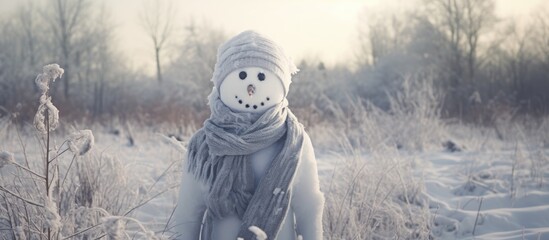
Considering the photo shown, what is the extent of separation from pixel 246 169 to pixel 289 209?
240mm

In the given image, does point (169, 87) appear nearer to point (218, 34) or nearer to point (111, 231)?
point (218, 34)

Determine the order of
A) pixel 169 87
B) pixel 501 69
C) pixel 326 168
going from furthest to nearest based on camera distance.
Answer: pixel 169 87
pixel 501 69
pixel 326 168

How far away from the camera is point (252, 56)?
1505 mm

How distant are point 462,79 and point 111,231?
19.6 metres

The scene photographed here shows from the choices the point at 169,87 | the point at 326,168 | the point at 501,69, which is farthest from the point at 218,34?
the point at 326,168

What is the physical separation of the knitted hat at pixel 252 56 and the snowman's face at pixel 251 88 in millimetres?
24

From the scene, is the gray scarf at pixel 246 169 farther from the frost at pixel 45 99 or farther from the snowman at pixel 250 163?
the frost at pixel 45 99

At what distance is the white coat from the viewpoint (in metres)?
1.46

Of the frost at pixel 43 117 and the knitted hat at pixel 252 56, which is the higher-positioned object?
the knitted hat at pixel 252 56

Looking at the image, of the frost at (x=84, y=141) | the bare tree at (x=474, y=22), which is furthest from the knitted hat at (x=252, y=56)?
the bare tree at (x=474, y=22)

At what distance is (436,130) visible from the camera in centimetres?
557

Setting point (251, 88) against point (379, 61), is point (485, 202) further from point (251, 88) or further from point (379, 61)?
point (379, 61)

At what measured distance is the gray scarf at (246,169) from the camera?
1.38 meters

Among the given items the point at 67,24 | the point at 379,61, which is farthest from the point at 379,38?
the point at 67,24
